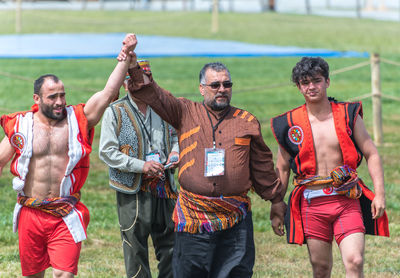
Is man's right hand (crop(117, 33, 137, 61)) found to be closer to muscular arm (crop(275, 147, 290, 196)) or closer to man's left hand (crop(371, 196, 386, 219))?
muscular arm (crop(275, 147, 290, 196))

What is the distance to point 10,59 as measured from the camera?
74.9ft

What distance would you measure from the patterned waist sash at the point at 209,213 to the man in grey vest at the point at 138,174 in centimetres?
60

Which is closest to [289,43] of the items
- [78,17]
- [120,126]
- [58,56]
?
[58,56]

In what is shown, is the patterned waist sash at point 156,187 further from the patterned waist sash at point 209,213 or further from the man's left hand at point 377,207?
the man's left hand at point 377,207

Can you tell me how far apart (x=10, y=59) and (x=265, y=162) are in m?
19.0

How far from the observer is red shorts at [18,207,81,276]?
499 cm

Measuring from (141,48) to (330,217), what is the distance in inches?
852

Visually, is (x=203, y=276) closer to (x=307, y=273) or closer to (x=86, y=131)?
(x=86, y=131)

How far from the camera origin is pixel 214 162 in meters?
4.72

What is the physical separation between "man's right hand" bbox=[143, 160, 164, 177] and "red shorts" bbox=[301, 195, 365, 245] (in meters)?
0.98

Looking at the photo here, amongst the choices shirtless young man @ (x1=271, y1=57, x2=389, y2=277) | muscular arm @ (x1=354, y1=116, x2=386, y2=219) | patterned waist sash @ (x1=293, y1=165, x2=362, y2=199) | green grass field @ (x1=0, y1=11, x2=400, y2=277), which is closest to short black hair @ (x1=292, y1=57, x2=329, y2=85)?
shirtless young man @ (x1=271, y1=57, x2=389, y2=277)

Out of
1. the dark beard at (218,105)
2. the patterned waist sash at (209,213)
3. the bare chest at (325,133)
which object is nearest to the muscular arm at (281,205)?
the bare chest at (325,133)

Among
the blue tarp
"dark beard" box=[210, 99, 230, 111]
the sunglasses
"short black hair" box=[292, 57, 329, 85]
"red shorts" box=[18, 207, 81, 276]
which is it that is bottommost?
"red shorts" box=[18, 207, 81, 276]

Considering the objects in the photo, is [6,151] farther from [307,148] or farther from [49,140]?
[307,148]
